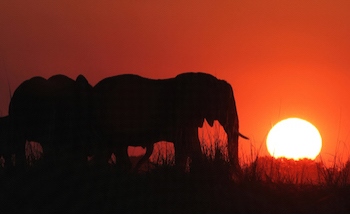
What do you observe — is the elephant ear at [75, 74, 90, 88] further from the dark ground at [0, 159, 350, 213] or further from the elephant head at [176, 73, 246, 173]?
the dark ground at [0, 159, 350, 213]

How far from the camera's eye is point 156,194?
26.3 feet

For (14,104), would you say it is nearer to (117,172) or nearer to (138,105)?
(138,105)

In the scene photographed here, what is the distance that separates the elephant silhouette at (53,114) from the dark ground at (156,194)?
255 centimetres

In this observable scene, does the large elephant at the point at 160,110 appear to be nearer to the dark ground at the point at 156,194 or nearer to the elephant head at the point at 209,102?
the elephant head at the point at 209,102

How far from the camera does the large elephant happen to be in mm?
11131

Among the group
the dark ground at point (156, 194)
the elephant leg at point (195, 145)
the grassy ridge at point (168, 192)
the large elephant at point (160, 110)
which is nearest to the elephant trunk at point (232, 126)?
the large elephant at point (160, 110)

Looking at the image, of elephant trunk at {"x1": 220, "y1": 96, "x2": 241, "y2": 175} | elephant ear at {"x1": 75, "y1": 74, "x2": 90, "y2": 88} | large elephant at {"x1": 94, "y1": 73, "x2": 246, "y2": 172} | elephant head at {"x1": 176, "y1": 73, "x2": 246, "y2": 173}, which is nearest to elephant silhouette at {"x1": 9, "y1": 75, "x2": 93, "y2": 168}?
elephant ear at {"x1": 75, "y1": 74, "x2": 90, "y2": 88}

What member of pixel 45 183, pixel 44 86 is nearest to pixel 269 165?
pixel 45 183

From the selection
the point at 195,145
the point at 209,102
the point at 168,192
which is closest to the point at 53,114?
the point at 209,102

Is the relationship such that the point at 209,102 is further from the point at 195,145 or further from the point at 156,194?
the point at 156,194

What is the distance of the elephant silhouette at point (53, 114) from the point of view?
37.7 ft

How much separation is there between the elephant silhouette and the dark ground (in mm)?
2552

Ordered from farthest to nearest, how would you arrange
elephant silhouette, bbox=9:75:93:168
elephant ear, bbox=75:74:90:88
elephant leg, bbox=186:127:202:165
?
elephant ear, bbox=75:74:90:88 → elephant silhouette, bbox=9:75:93:168 → elephant leg, bbox=186:127:202:165

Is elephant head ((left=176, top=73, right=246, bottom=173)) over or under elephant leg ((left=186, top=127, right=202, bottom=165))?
over
